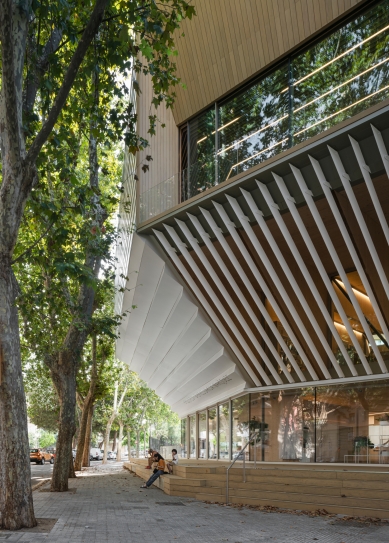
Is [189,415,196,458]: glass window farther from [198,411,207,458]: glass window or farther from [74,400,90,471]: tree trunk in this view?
[74,400,90,471]: tree trunk

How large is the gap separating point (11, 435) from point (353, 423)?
9998 mm

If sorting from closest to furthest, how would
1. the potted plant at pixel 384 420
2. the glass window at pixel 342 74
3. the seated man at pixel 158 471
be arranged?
the glass window at pixel 342 74 < the potted plant at pixel 384 420 < the seated man at pixel 158 471

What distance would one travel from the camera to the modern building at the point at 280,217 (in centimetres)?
1316

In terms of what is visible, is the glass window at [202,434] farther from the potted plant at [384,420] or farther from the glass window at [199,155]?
the glass window at [199,155]

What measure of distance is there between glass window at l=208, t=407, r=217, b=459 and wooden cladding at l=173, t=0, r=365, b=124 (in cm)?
1330

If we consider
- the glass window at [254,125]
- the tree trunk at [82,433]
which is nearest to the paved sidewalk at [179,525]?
the glass window at [254,125]

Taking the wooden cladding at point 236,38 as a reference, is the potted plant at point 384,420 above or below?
below

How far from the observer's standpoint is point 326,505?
1264cm

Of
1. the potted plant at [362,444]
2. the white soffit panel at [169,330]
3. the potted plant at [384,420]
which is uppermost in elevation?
the white soffit panel at [169,330]

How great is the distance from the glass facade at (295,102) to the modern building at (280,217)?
41 millimetres

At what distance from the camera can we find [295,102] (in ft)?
46.5

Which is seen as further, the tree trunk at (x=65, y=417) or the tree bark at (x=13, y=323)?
the tree trunk at (x=65, y=417)

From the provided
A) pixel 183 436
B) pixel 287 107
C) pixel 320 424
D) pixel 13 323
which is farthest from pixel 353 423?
pixel 183 436

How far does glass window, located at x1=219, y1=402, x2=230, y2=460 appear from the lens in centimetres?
2351
